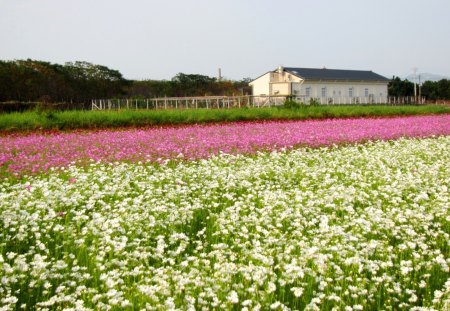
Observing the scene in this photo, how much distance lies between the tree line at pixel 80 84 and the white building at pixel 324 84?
4.68m

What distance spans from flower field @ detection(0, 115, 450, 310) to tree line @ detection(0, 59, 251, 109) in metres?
21.9

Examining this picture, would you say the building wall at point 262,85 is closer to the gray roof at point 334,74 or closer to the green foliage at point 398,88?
the gray roof at point 334,74

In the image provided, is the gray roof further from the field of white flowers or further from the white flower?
the white flower

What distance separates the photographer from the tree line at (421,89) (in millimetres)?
65438

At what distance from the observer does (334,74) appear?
58.0m

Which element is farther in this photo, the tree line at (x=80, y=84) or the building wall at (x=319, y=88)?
the building wall at (x=319, y=88)

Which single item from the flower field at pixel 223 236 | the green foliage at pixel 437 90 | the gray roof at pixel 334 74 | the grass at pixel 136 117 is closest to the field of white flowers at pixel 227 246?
the flower field at pixel 223 236

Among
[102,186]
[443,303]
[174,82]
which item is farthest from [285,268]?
[174,82]

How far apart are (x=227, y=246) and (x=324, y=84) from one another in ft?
172

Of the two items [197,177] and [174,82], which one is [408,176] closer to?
[197,177]

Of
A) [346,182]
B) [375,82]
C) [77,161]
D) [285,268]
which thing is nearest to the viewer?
[285,268]

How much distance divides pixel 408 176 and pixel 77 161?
6.00 m

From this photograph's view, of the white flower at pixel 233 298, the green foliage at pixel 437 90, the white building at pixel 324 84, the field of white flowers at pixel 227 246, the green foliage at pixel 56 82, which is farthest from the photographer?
the green foliage at pixel 437 90

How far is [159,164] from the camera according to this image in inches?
384
